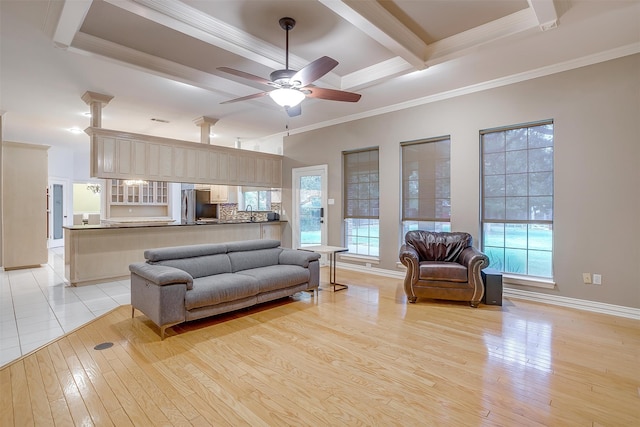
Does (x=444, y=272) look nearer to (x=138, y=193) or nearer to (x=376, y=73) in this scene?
(x=376, y=73)

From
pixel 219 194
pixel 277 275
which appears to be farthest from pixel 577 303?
pixel 219 194

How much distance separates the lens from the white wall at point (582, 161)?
145 inches

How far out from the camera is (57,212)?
9.34 metres

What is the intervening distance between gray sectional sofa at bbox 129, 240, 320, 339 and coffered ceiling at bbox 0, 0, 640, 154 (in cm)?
230

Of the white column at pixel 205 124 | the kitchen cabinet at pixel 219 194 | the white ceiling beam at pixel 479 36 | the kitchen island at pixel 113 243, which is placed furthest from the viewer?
the kitchen cabinet at pixel 219 194

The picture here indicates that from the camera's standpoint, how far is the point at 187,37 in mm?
3516

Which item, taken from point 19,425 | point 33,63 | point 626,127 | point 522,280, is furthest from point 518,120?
point 33,63

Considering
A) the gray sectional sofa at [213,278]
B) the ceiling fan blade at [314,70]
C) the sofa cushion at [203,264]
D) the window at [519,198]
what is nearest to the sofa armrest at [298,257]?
the gray sectional sofa at [213,278]

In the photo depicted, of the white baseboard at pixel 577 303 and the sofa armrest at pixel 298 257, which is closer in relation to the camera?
the white baseboard at pixel 577 303

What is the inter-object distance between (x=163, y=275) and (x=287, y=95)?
2.08 metres

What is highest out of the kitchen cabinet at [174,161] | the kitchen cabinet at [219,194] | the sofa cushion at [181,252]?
the kitchen cabinet at [174,161]

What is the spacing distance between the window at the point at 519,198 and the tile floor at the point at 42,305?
5131mm

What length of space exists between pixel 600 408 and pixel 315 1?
3723mm

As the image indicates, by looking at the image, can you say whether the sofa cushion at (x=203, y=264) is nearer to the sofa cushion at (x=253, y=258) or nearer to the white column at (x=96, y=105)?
the sofa cushion at (x=253, y=258)
